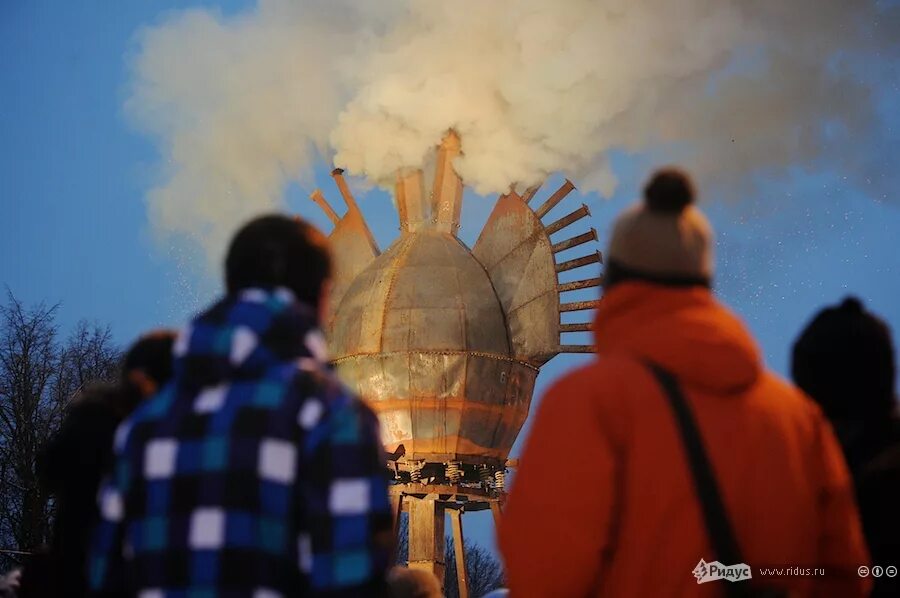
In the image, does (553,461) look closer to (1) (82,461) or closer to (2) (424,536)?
(1) (82,461)

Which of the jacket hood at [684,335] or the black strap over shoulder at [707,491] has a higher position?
the jacket hood at [684,335]

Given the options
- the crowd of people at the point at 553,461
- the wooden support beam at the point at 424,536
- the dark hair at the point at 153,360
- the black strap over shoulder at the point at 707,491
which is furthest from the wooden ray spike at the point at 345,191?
the black strap over shoulder at the point at 707,491

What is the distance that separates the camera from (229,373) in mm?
2973

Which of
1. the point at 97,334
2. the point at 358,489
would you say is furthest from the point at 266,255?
the point at 97,334

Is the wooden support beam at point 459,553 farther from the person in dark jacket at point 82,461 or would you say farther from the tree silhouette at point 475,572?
the tree silhouette at point 475,572

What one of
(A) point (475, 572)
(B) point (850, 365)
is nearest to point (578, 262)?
(B) point (850, 365)

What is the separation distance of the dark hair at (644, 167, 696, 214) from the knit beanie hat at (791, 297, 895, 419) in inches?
40.3

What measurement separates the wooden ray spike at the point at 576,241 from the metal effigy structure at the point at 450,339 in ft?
0.05

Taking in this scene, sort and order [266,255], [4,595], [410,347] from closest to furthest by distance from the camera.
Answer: [266,255]
[4,595]
[410,347]

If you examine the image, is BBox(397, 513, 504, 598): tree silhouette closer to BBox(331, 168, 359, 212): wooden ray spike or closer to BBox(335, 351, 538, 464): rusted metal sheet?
BBox(331, 168, 359, 212): wooden ray spike

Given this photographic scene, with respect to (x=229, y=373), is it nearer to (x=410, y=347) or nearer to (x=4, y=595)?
(x=4, y=595)

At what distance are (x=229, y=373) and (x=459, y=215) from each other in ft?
49.1

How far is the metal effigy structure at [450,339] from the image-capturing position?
15.8 metres

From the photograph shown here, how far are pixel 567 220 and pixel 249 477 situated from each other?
46.4 ft
